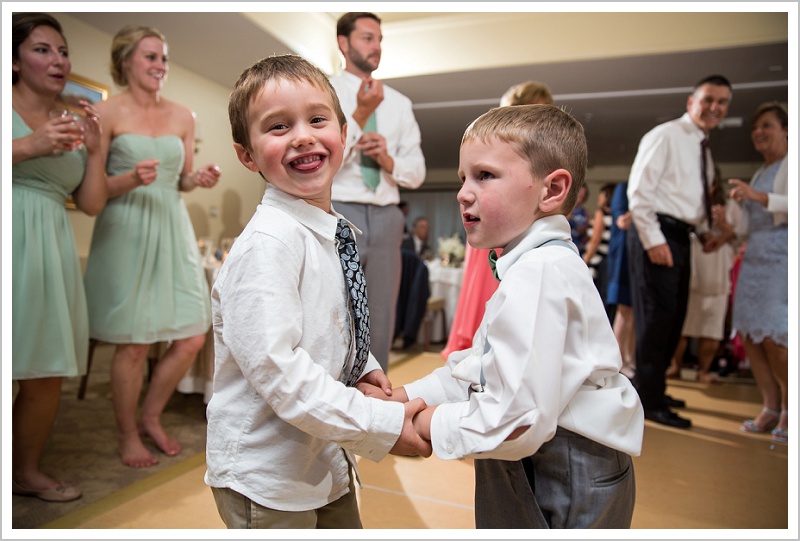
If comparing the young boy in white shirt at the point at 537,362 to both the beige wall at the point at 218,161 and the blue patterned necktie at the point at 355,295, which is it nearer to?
the blue patterned necktie at the point at 355,295

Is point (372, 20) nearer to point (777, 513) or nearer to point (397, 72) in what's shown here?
point (397, 72)

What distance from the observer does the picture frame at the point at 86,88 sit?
356cm

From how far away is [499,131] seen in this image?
713 mm

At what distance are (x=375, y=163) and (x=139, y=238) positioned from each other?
3.29ft

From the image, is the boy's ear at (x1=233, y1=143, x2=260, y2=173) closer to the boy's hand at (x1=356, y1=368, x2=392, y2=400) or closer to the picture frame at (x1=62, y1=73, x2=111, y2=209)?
the boy's hand at (x1=356, y1=368, x2=392, y2=400)

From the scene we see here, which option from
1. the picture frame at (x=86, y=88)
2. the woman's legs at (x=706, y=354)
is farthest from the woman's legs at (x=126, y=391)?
the woman's legs at (x=706, y=354)

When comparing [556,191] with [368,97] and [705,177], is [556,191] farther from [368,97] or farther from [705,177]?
[705,177]

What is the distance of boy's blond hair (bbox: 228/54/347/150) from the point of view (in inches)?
28.2


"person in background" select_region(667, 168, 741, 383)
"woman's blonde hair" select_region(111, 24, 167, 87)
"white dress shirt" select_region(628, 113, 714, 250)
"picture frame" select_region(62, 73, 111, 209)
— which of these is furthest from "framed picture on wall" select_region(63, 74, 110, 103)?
"person in background" select_region(667, 168, 741, 383)

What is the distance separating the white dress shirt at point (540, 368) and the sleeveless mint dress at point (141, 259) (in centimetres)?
159

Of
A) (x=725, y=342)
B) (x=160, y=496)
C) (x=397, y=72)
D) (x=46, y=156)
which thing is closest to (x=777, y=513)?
(x=397, y=72)

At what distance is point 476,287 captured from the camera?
1.61 metres

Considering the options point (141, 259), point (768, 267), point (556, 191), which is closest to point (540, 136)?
point (556, 191)

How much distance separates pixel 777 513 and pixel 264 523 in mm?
1471
